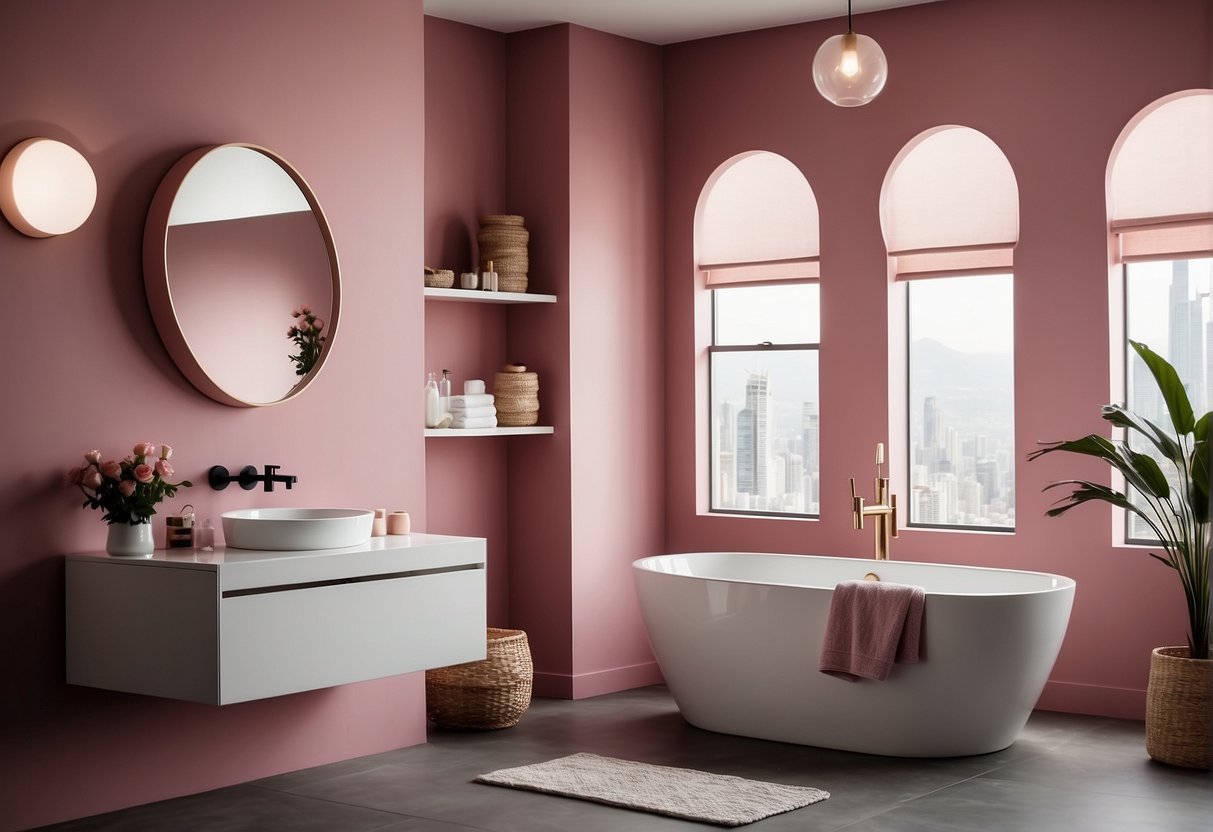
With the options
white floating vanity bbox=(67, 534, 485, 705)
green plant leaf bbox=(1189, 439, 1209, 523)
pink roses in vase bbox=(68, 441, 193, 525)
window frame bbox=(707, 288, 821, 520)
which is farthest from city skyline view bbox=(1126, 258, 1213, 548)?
pink roses in vase bbox=(68, 441, 193, 525)

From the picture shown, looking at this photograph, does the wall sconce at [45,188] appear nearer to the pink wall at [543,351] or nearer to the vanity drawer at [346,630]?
the vanity drawer at [346,630]

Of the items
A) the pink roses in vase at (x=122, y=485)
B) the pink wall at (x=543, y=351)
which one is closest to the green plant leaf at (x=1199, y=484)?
the pink wall at (x=543, y=351)

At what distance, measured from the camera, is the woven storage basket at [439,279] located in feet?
17.8

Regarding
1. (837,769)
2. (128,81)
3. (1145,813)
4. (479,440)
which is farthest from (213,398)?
(1145,813)

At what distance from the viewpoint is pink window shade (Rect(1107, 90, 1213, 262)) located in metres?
Answer: 5.11

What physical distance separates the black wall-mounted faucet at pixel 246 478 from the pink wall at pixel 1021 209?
235 centimetres

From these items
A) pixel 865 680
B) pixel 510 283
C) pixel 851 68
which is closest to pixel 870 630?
pixel 865 680

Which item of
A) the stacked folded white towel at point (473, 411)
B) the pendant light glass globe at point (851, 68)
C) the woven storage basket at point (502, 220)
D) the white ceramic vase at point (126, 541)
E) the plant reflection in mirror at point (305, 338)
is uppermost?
the pendant light glass globe at point (851, 68)

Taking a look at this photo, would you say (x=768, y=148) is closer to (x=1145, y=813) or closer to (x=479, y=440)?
(x=479, y=440)

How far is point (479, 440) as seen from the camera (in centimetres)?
593

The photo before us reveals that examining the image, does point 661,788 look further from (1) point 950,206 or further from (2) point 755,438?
(1) point 950,206

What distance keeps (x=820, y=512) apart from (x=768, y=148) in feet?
5.25

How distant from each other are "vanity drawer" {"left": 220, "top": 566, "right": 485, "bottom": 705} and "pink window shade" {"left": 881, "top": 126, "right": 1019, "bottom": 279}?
2.41 meters

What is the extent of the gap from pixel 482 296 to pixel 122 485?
1.97m
